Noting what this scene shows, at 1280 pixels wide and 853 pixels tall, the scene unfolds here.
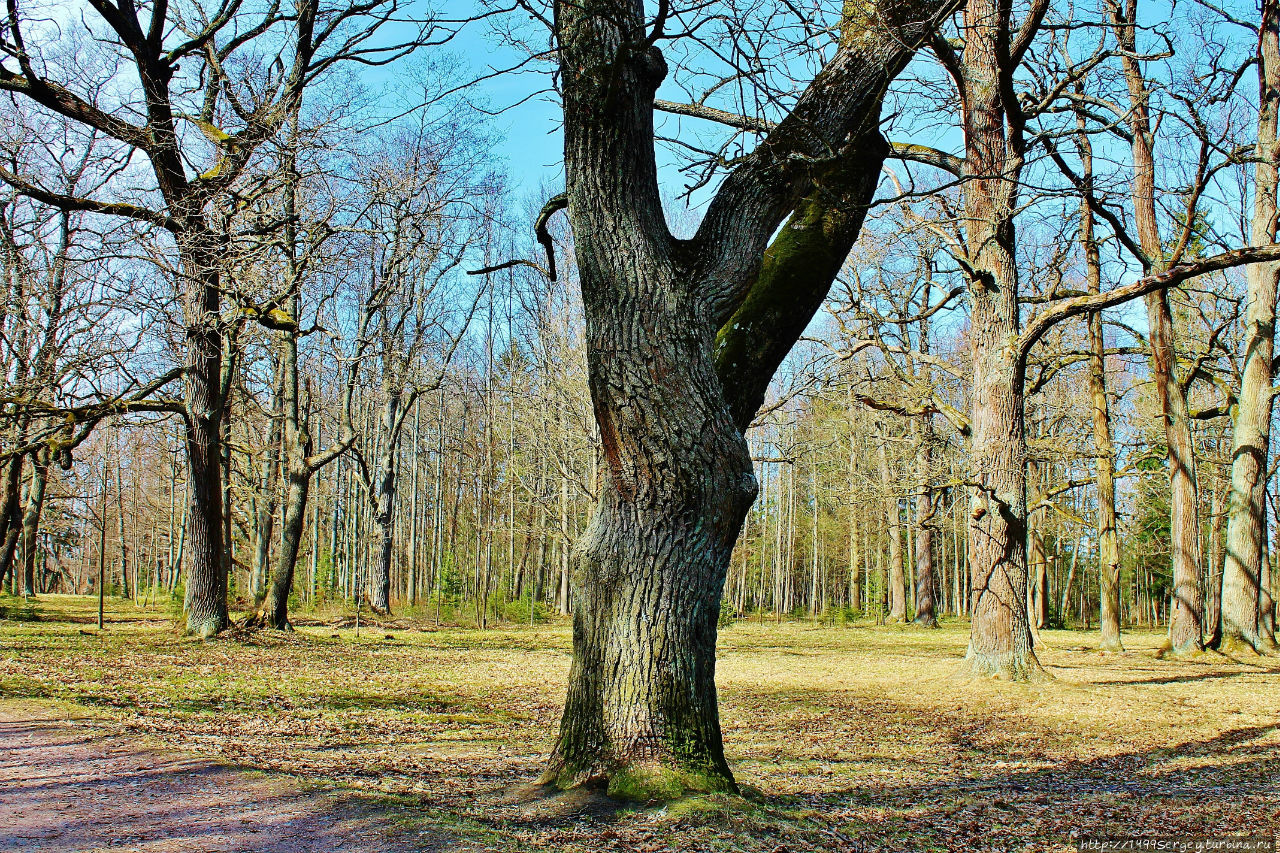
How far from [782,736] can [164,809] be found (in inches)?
177

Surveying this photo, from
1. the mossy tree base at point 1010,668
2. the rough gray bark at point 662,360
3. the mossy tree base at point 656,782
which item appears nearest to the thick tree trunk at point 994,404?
the mossy tree base at point 1010,668

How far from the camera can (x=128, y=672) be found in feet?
30.3

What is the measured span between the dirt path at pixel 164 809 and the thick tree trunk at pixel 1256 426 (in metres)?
13.5

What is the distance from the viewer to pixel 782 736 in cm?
682

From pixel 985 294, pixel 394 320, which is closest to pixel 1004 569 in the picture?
pixel 985 294

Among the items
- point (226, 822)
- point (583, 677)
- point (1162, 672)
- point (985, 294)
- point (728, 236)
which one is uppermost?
point (985, 294)

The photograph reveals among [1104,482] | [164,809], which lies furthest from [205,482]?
[1104,482]

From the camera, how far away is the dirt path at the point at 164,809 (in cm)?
360

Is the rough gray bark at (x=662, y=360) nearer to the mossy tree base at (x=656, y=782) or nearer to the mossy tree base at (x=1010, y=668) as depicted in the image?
the mossy tree base at (x=656, y=782)

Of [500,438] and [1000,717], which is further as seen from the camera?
[500,438]

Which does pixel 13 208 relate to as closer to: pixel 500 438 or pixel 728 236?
pixel 728 236

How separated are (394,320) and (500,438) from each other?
8.67 metres

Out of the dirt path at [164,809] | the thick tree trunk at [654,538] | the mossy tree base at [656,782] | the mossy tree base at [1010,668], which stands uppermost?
the thick tree trunk at [654,538]

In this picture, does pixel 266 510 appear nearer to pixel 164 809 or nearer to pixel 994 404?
pixel 994 404
